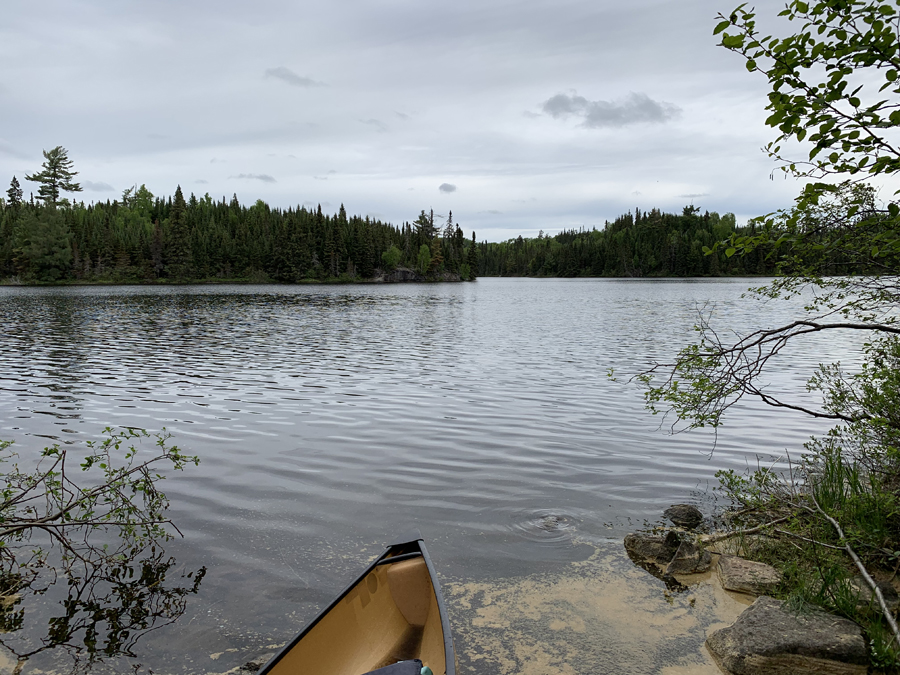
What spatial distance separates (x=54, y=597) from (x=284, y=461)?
5477mm

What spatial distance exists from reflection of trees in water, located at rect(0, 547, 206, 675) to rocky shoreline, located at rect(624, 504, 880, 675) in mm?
5936

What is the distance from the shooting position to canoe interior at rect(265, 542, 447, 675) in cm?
482

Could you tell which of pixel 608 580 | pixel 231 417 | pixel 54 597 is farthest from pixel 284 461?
pixel 608 580

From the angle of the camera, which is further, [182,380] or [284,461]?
[182,380]

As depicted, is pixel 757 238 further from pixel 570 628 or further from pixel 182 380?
pixel 182 380

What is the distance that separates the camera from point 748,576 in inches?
288

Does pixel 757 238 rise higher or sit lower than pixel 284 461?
higher

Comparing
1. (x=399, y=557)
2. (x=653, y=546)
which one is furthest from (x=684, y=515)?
(x=399, y=557)

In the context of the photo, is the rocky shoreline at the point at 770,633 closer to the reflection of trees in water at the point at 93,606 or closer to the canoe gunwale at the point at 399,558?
the canoe gunwale at the point at 399,558

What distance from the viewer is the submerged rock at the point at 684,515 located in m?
9.24

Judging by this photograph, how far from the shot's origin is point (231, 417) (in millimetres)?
15898

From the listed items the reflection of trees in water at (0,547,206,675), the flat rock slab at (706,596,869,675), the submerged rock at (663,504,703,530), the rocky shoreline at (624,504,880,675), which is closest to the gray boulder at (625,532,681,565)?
the rocky shoreline at (624,504,880,675)

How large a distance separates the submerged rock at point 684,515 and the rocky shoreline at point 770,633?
1375 millimetres

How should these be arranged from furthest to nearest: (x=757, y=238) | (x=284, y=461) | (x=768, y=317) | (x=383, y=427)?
(x=768, y=317) → (x=383, y=427) → (x=284, y=461) → (x=757, y=238)
